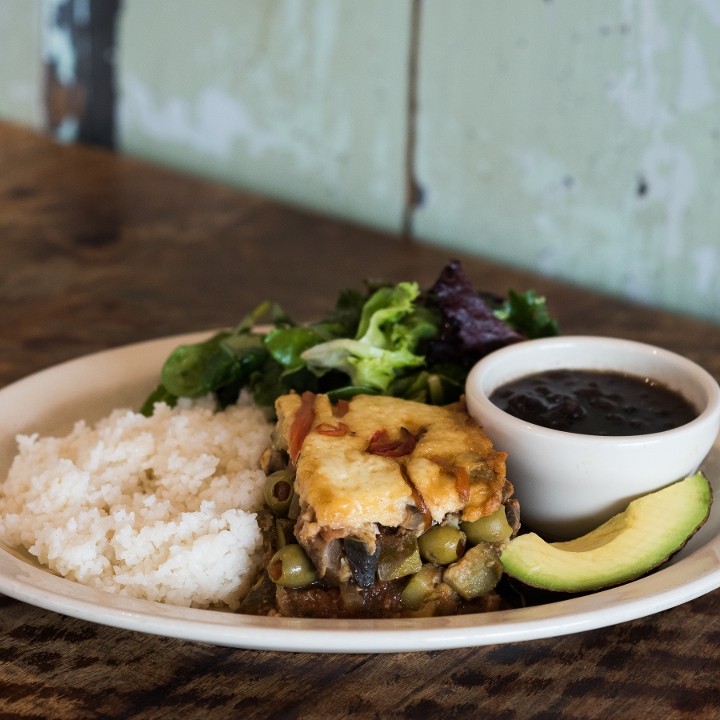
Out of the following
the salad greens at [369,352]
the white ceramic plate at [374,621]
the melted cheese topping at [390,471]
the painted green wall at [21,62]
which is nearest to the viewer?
the white ceramic plate at [374,621]

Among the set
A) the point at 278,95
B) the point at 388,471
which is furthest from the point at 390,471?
the point at 278,95

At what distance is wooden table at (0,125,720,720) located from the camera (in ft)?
5.18

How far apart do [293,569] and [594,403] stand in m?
0.67

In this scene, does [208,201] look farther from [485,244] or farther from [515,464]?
[515,464]

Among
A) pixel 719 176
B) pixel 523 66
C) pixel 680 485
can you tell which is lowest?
pixel 680 485

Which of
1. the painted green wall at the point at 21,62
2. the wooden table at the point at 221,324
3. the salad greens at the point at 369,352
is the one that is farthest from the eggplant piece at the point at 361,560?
the painted green wall at the point at 21,62

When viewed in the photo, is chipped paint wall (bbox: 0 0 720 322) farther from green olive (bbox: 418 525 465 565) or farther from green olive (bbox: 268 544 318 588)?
green olive (bbox: 268 544 318 588)

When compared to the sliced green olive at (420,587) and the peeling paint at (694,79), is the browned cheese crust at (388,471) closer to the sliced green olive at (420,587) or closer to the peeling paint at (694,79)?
the sliced green olive at (420,587)

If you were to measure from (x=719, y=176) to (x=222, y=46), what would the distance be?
2245 mm

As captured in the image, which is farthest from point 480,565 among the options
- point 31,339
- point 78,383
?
point 31,339

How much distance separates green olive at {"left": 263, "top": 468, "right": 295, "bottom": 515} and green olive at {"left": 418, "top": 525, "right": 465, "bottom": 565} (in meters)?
0.27

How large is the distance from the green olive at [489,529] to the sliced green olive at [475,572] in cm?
2

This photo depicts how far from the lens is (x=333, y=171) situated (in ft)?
14.3

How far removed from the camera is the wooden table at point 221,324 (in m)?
1.58
